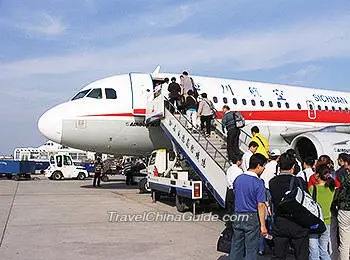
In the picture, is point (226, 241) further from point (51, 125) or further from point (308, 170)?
point (51, 125)

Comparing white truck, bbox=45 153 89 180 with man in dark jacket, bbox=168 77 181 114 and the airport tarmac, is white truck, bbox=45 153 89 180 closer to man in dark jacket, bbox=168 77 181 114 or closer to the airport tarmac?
the airport tarmac

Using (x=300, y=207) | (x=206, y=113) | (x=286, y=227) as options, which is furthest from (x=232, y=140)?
(x=300, y=207)

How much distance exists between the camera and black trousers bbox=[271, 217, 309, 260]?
614cm

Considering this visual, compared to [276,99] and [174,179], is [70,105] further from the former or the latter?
[276,99]

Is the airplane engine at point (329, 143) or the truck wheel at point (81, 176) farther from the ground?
the airplane engine at point (329, 143)

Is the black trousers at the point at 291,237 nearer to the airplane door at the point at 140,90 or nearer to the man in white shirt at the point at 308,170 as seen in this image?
the man in white shirt at the point at 308,170

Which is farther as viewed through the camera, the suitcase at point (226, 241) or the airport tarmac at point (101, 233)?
the airport tarmac at point (101, 233)

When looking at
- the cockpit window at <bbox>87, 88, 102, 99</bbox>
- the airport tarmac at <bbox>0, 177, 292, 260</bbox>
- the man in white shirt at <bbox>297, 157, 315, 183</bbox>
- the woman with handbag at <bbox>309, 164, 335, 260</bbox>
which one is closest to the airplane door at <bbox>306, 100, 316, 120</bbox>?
the airport tarmac at <bbox>0, 177, 292, 260</bbox>

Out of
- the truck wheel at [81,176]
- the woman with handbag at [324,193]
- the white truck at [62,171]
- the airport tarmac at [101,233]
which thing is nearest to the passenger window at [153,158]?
the airport tarmac at [101,233]

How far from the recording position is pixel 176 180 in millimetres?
14500

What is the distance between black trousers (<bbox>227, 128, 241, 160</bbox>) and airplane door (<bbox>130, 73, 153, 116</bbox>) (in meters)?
6.27

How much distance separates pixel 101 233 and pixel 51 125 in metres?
8.30

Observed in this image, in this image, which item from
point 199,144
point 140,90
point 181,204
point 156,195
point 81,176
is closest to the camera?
point 199,144

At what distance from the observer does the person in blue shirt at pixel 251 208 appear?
21.2 feet
